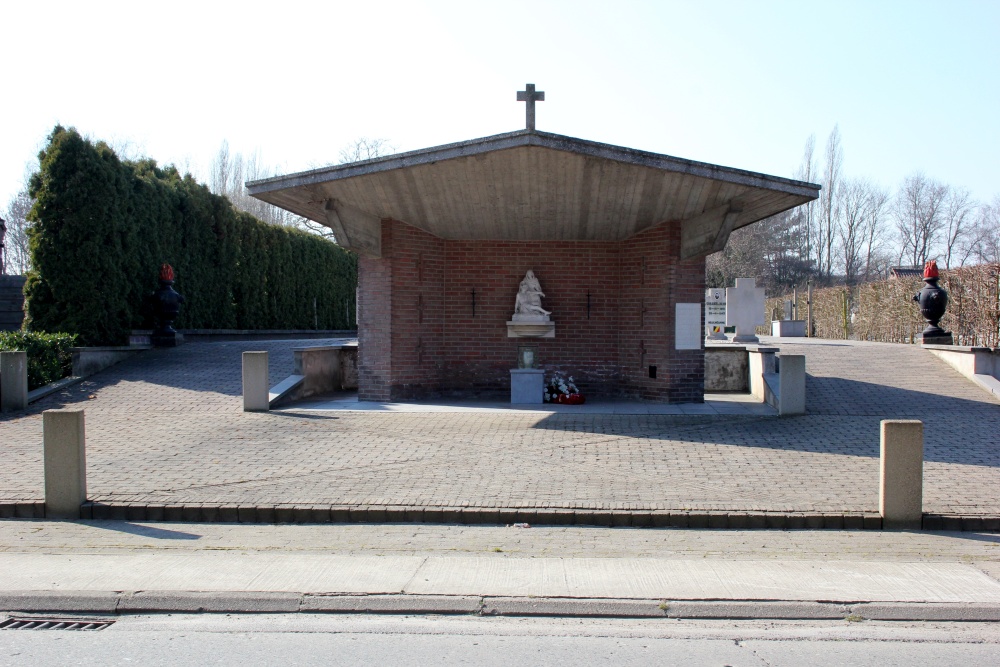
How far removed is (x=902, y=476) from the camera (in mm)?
7445

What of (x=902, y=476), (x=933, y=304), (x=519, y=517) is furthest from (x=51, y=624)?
(x=933, y=304)

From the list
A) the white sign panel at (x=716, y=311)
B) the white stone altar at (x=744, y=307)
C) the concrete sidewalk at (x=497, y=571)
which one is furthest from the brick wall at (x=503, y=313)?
the white stone altar at (x=744, y=307)

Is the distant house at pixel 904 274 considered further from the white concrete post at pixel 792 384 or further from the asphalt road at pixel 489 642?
the asphalt road at pixel 489 642

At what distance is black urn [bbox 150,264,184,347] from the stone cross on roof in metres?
10.4

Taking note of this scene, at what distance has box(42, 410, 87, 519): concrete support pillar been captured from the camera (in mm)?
7770

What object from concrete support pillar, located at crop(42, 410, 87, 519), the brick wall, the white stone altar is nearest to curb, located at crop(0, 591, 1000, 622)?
concrete support pillar, located at crop(42, 410, 87, 519)

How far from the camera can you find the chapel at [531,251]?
12.9m

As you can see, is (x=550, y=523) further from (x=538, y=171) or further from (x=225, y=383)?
(x=225, y=383)

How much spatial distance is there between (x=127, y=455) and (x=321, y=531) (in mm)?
4129

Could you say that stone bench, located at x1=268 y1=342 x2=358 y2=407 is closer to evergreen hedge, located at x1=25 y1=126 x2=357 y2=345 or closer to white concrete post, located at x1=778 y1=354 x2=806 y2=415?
evergreen hedge, located at x1=25 y1=126 x2=357 y2=345

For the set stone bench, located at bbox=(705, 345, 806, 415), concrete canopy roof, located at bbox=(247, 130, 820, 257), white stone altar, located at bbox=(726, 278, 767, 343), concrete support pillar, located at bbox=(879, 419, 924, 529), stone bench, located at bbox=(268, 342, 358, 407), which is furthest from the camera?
white stone altar, located at bbox=(726, 278, 767, 343)

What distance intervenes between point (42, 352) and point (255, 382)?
4.88 meters

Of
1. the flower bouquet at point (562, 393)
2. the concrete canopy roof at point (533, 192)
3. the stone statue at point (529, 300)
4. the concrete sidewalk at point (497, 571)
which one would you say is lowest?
the concrete sidewalk at point (497, 571)

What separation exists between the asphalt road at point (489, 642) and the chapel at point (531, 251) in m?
8.41
